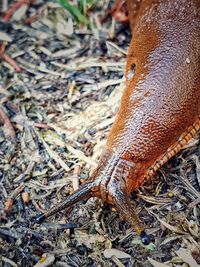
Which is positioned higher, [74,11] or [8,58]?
[74,11]

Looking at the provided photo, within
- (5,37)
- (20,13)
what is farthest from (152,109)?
(20,13)

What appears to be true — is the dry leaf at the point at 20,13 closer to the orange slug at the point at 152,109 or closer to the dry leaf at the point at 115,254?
the orange slug at the point at 152,109

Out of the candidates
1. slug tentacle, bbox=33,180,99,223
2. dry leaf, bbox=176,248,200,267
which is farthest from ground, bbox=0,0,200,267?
slug tentacle, bbox=33,180,99,223

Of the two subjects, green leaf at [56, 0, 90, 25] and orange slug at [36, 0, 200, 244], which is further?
green leaf at [56, 0, 90, 25]

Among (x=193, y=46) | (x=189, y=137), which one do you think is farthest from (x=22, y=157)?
(x=193, y=46)

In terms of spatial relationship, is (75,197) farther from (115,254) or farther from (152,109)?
(152,109)

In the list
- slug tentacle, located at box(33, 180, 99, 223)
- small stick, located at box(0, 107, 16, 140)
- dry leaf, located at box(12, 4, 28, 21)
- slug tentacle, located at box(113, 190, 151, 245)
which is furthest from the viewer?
dry leaf, located at box(12, 4, 28, 21)

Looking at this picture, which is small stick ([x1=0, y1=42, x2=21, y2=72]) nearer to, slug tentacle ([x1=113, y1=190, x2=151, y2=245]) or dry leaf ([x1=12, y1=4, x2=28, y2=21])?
dry leaf ([x1=12, y1=4, x2=28, y2=21])
